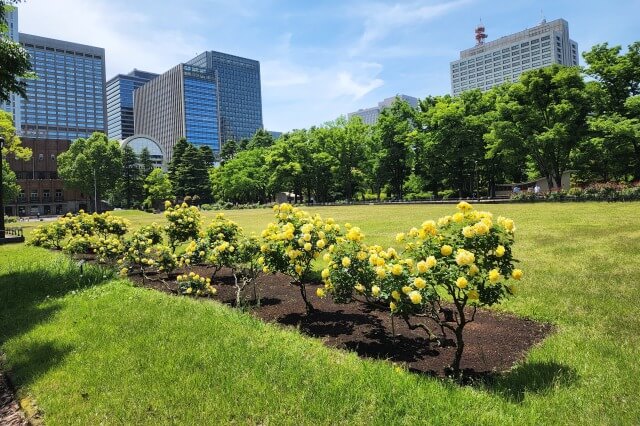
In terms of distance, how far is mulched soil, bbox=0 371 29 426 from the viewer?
12.5 feet

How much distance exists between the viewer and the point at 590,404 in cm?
343

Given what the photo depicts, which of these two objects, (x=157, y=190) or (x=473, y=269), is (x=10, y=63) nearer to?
(x=473, y=269)

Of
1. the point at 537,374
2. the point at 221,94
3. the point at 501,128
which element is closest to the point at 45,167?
the point at 501,128

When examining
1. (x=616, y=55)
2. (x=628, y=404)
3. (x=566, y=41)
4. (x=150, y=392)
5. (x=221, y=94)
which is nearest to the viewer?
(x=628, y=404)

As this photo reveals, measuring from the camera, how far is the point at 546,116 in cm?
3067

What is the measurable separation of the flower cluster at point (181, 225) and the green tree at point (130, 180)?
224ft

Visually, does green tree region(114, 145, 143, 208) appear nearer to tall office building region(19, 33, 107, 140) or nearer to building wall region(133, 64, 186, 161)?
building wall region(133, 64, 186, 161)

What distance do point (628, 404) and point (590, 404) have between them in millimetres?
297

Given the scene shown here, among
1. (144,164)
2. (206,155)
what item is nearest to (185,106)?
(144,164)

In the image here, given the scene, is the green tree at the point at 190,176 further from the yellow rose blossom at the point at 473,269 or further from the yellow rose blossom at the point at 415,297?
the yellow rose blossom at the point at 473,269

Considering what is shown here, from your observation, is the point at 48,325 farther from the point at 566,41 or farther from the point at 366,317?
the point at 566,41

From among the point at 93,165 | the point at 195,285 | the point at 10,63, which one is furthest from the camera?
the point at 93,165

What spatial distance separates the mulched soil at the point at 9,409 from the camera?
3805mm

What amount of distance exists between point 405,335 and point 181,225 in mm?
7839
